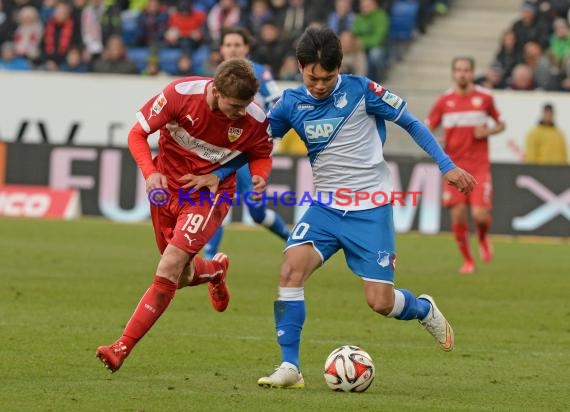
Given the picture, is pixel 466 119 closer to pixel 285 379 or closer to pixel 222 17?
pixel 285 379

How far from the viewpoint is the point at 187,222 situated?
329 inches

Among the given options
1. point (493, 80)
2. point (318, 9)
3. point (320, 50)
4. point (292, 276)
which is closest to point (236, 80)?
point (320, 50)

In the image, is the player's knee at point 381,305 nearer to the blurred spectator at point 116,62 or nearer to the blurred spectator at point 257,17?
the blurred spectator at point 116,62

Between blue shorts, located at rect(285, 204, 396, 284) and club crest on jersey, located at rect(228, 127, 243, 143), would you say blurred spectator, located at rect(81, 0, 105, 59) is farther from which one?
blue shorts, located at rect(285, 204, 396, 284)

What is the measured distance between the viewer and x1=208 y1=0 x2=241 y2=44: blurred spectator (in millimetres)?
25853

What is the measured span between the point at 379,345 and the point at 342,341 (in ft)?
0.96

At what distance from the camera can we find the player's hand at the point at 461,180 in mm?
8062

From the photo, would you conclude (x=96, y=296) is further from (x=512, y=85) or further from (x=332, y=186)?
(x=512, y=85)

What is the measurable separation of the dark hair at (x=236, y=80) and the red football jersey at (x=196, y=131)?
1.48 feet

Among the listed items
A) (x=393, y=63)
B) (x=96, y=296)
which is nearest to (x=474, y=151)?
(x=96, y=296)

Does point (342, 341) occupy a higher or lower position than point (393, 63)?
higher

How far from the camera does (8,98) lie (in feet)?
80.2

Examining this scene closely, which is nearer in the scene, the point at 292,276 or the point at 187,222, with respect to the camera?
the point at 292,276

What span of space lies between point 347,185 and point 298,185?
12893 mm
